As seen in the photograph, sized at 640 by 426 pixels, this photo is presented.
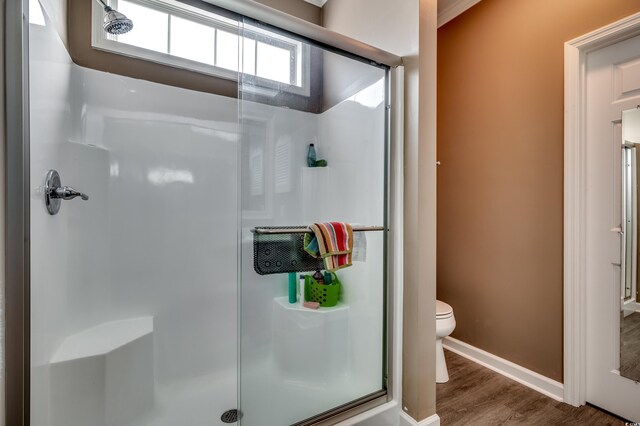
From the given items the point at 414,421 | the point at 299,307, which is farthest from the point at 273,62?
the point at 414,421

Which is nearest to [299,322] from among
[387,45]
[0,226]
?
[0,226]

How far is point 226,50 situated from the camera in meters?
1.97

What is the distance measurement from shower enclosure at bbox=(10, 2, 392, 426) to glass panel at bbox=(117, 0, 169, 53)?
0.25 meters

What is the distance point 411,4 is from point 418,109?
0.52 m

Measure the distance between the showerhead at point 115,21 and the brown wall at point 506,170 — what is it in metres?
2.17

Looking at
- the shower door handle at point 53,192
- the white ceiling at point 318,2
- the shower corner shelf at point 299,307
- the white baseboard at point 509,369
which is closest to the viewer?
the shower door handle at point 53,192

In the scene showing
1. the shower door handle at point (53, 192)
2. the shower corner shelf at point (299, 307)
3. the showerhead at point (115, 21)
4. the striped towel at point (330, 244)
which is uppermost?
the showerhead at point (115, 21)

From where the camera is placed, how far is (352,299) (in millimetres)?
1635

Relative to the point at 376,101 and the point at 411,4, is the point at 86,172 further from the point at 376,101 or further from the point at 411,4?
the point at 411,4

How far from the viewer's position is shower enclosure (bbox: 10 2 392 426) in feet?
4.33

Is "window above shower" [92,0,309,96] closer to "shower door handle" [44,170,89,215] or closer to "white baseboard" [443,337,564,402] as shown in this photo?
"shower door handle" [44,170,89,215]

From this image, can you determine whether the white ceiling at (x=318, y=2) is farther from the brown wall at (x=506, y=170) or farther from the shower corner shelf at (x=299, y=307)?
the shower corner shelf at (x=299, y=307)

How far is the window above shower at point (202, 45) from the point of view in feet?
4.38

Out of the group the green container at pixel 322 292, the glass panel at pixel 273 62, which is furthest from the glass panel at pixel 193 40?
the green container at pixel 322 292
